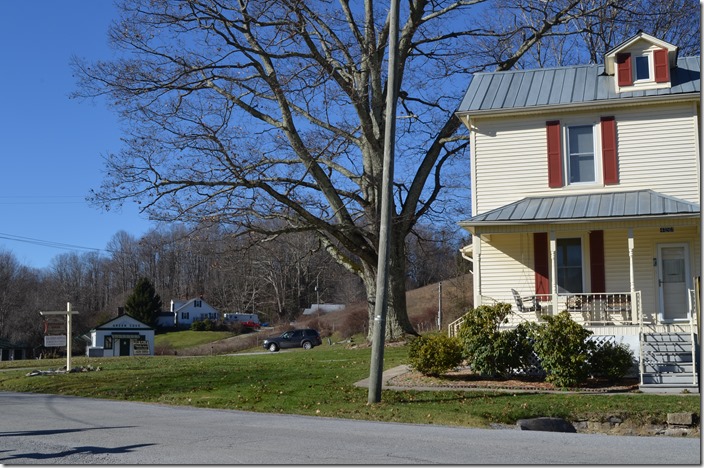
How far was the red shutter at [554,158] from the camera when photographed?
22859mm

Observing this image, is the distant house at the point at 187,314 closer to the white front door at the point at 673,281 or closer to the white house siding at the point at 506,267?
the white house siding at the point at 506,267

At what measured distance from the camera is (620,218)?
20.5 m

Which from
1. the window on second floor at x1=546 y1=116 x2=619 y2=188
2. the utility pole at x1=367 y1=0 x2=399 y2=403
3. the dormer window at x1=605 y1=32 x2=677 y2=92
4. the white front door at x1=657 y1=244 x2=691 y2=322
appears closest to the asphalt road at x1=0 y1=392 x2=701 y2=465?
the utility pole at x1=367 y1=0 x2=399 y2=403

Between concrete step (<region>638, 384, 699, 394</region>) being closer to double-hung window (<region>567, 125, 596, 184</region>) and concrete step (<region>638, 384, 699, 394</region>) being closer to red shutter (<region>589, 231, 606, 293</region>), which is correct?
red shutter (<region>589, 231, 606, 293</region>)

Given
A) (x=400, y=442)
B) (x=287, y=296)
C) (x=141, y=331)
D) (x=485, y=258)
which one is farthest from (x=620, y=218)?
(x=287, y=296)

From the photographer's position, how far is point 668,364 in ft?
61.4

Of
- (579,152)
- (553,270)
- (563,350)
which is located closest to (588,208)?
(553,270)

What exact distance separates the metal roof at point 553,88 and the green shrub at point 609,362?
7644 millimetres

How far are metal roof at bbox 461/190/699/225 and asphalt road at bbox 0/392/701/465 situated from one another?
934 centimetres

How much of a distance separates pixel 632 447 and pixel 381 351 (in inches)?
234

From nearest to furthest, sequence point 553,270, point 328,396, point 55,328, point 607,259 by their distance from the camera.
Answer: point 328,396
point 553,270
point 607,259
point 55,328

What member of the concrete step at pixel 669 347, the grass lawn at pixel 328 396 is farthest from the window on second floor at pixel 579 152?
the grass lawn at pixel 328 396

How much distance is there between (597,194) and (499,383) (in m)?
6.97

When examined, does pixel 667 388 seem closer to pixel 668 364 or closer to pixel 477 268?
pixel 668 364
